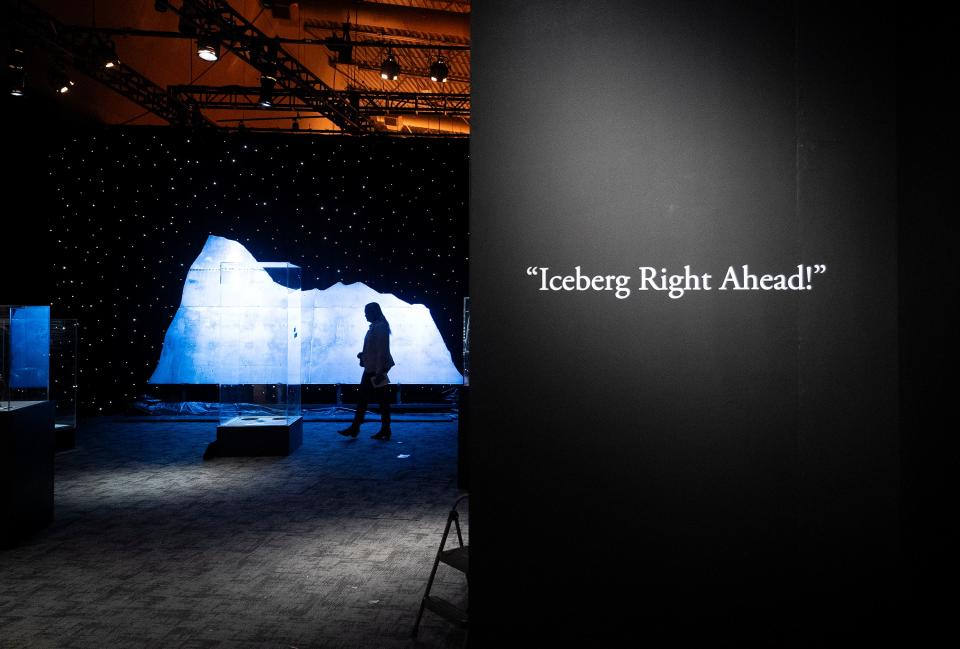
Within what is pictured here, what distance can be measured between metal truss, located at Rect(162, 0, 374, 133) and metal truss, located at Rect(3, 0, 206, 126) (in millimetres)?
1075

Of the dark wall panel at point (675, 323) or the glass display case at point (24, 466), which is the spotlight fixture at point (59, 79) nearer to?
the glass display case at point (24, 466)

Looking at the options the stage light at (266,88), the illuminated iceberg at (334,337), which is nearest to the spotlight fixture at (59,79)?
the stage light at (266,88)

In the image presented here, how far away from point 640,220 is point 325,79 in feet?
43.4

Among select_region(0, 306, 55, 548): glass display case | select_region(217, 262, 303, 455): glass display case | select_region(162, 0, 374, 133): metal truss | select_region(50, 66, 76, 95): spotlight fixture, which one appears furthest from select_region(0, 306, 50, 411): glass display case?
select_region(162, 0, 374, 133): metal truss

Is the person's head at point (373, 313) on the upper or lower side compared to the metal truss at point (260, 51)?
lower

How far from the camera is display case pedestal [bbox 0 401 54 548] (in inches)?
168

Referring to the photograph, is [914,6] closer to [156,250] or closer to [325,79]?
[156,250]

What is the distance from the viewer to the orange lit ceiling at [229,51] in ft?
25.0

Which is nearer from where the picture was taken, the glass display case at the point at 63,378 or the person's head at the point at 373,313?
the glass display case at the point at 63,378

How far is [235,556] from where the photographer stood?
4215 millimetres

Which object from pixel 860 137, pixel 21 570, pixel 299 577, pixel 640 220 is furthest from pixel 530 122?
pixel 21 570

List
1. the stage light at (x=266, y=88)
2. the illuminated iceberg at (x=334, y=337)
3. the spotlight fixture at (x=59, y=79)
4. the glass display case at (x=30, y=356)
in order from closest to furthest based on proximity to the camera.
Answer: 1. the glass display case at (x=30, y=356)
2. the spotlight fixture at (x=59, y=79)
3. the stage light at (x=266, y=88)
4. the illuminated iceberg at (x=334, y=337)

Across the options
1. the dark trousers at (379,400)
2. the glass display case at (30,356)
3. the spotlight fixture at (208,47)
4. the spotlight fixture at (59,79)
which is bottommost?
the dark trousers at (379,400)

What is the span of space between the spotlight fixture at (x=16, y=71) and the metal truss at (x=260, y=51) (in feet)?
5.63
